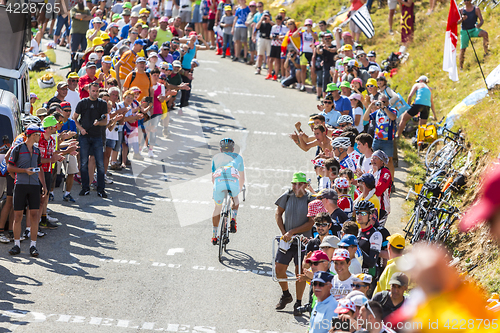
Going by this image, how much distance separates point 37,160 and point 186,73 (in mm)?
9658

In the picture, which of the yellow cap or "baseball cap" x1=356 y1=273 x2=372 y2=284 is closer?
"baseball cap" x1=356 y1=273 x2=372 y2=284

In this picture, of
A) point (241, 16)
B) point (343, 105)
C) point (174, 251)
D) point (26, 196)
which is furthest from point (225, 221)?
point (241, 16)

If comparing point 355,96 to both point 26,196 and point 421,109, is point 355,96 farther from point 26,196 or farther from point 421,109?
point 26,196

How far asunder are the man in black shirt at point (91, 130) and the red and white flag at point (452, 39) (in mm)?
8381

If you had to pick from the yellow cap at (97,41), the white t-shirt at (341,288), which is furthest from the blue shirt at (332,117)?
the yellow cap at (97,41)

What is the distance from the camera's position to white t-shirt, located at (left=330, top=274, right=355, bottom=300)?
5.84 meters

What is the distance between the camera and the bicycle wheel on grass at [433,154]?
13422 millimetres

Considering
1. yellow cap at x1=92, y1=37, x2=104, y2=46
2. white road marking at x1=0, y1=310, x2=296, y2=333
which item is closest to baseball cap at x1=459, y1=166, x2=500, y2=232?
white road marking at x1=0, y1=310, x2=296, y2=333

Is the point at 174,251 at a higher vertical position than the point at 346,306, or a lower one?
lower

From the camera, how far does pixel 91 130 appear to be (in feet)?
39.6

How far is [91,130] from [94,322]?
18.4 ft

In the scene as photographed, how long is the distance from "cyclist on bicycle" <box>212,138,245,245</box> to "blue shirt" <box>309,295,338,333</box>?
4638 mm

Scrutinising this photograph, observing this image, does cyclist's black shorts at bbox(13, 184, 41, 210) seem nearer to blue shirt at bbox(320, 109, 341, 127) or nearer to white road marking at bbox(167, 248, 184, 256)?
white road marking at bbox(167, 248, 184, 256)

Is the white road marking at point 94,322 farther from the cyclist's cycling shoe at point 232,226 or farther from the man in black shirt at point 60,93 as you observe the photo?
the man in black shirt at point 60,93
